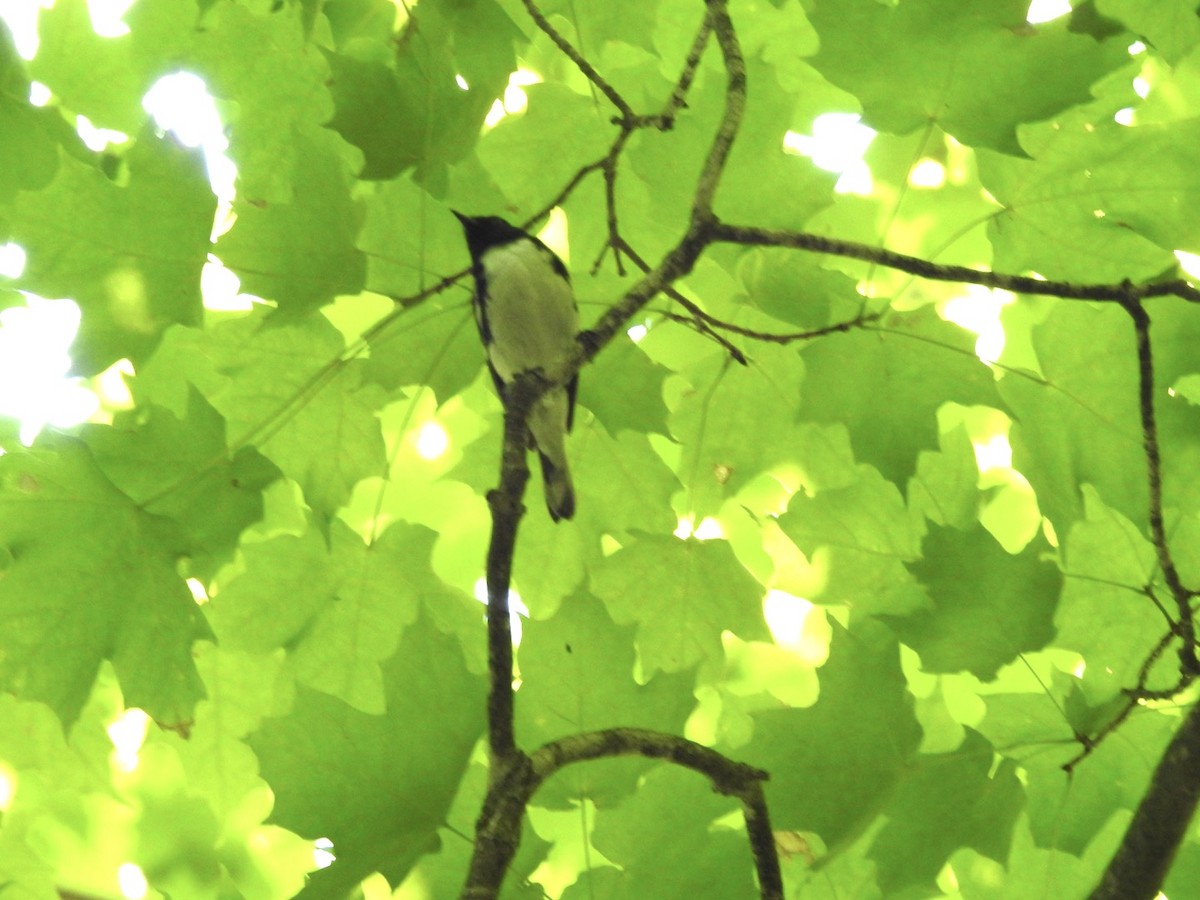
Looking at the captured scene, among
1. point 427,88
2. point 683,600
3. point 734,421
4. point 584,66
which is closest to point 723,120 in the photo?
point 584,66

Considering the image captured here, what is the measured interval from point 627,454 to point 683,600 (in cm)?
33

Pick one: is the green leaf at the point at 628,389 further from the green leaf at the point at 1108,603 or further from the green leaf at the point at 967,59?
the green leaf at the point at 1108,603

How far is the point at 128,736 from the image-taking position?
114 inches

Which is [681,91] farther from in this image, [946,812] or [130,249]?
[946,812]

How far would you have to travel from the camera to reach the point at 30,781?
8.80ft

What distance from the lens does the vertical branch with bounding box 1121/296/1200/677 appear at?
5.88 ft

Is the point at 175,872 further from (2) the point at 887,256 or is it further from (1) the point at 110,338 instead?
(2) the point at 887,256

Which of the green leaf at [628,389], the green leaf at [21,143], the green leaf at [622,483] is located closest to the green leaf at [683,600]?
the green leaf at [622,483]

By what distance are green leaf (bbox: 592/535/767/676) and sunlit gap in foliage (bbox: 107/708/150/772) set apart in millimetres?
1389

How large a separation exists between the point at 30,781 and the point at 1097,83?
268 cm

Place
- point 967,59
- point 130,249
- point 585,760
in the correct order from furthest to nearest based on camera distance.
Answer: point 130,249, point 967,59, point 585,760

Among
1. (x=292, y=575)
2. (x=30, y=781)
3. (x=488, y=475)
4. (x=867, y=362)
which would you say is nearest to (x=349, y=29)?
(x=488, y=475)

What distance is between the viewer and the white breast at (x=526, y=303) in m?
3.28

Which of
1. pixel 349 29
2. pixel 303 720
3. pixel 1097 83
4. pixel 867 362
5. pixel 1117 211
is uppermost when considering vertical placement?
pixel 349 29
